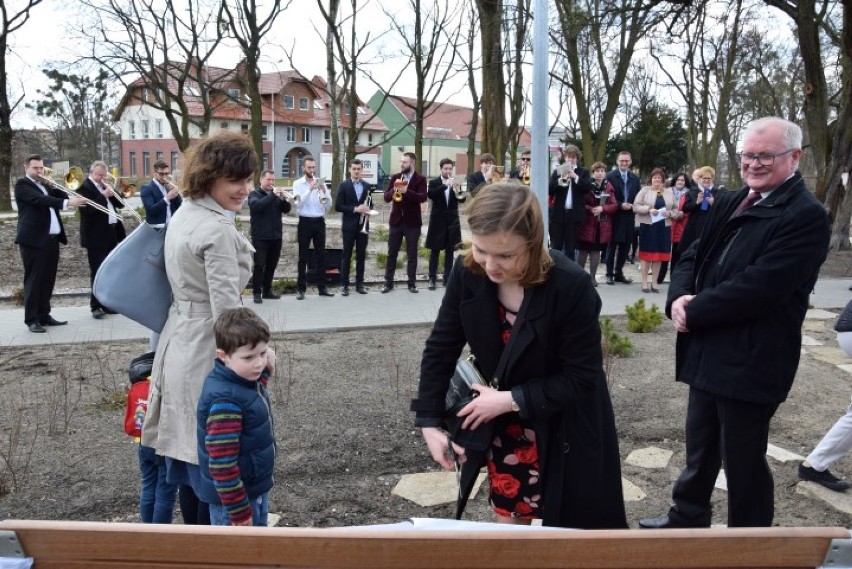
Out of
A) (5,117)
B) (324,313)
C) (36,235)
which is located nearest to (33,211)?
(36,235)

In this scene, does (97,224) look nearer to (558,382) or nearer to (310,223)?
(310,223)

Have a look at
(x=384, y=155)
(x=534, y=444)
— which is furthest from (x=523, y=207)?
(x=384, y=155)

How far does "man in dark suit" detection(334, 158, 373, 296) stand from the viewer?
10.8 m

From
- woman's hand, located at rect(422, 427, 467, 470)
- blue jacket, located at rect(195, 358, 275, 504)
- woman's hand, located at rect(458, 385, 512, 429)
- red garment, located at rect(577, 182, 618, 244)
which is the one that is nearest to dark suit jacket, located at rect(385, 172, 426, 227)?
red garment, located at rect(577, 182, 618, 244)

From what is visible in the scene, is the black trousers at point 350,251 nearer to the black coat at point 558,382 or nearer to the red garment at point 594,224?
the red garment at point 594,224

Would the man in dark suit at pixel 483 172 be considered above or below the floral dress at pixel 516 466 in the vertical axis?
above

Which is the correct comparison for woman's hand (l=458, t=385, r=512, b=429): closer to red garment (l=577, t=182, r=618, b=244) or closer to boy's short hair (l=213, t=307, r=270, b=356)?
boy's short hair (l=213, t=307, r=270, b=356)

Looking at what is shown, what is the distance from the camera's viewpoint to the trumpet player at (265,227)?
33.0 ft

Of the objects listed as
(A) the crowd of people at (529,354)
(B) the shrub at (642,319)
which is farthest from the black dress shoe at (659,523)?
(B) the shrub at (642,319)

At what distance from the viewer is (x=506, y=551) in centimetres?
152

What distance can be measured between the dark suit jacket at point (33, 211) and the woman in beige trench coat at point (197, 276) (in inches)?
230

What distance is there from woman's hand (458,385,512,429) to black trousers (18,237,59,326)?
7040 millimetres

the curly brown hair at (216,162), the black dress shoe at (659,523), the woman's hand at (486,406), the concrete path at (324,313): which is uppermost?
the curly brown hair at (216,162)

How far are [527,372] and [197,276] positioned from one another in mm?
1364
